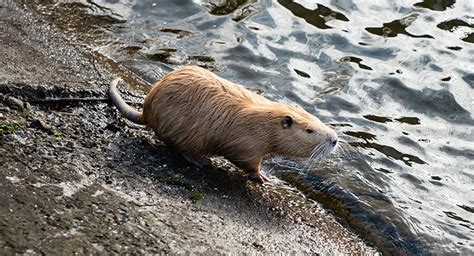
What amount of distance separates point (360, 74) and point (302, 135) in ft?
6.82

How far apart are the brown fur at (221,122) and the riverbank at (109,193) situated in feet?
0.48

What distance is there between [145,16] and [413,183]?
3.11 m

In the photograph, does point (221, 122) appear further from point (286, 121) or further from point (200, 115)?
point (286, 121)

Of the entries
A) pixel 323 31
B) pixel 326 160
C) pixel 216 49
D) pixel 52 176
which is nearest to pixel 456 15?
pixel 323 31

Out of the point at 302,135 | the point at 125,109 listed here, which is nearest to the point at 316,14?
the point at 302,135

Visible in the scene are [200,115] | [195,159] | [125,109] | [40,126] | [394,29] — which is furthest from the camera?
[394,29]

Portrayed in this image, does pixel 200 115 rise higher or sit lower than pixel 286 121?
higher

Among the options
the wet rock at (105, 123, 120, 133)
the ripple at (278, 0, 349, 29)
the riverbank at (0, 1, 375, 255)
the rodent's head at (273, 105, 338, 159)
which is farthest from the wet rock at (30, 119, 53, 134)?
the ripple at (278, 0, 349, 29)

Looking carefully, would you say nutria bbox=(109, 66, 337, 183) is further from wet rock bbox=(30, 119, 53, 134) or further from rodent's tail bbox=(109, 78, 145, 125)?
wet rock bbox=(30, 119, 53, 134)

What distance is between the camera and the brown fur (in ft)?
13.7

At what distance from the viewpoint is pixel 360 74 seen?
20.4 ft

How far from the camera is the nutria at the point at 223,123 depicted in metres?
4.17

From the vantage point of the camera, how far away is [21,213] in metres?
3.15

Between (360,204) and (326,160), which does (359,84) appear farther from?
(360,204)
